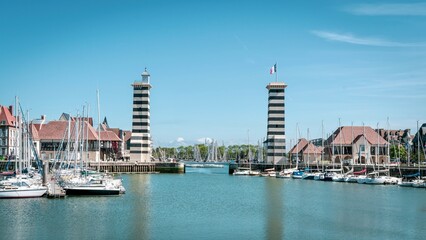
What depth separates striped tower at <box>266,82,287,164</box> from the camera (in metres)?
122

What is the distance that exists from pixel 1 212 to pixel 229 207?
2052 centimetres

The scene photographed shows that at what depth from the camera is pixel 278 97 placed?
122 m

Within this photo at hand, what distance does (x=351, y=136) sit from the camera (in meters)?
120

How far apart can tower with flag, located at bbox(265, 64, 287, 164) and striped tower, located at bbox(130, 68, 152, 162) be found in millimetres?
28870

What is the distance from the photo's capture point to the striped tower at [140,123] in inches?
4862

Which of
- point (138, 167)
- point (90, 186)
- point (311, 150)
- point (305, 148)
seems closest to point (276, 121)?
point (305, 148)

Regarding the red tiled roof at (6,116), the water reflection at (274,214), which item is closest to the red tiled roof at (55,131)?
the red tiled roof at (6,116)

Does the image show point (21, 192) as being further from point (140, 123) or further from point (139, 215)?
point (140, 123)

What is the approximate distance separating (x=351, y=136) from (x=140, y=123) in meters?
49.1

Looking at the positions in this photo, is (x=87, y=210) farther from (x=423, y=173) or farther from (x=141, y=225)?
(x=423, y=173)

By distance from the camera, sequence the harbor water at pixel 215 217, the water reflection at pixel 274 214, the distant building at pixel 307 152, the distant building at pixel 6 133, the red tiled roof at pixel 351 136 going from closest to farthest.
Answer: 1. the harbor water at pixel 215 217
2. the water reflection at pixel 274 214
3. the distant building at pixel 6 133
4. the red tiled roof at pixel 351 136
5. the distant building at pixel 307 152

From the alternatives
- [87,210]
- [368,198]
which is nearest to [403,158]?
[368,198]

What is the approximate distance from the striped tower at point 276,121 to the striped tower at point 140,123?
28903 millimetres

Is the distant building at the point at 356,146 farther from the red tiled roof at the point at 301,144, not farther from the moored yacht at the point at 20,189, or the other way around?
the moored yacht at the point at 20,189
